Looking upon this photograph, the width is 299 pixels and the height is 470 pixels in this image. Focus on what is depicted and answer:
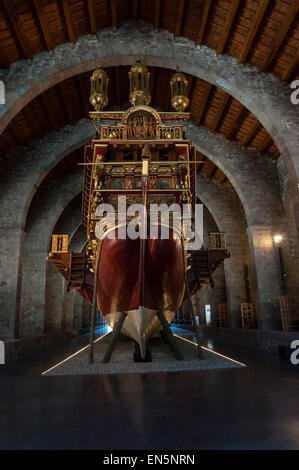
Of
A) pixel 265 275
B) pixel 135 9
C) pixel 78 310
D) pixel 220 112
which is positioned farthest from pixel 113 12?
pixel 78 310

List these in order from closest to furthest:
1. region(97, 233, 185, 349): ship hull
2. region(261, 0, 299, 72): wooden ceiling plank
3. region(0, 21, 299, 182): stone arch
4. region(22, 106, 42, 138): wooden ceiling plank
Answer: region(97, 233, 185, 349): ship hull, region(261, 0, 299, 72): wooden ceiling plank, region(0, 21, 299, 182): stone arch, region(22, 106, 42, 138): wooden ceiling plank

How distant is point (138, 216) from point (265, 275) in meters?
7.21

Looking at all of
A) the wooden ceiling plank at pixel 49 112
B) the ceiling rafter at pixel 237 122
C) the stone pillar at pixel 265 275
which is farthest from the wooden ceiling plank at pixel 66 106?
the stone pillar at pixel 265 275

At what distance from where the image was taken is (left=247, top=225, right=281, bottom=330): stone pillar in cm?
1066

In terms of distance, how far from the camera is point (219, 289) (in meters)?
17.2

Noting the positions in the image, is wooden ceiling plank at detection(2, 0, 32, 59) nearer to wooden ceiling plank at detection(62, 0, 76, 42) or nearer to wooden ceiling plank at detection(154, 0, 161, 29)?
wooden ceiling plank at detection(62, 0, 76, 42)

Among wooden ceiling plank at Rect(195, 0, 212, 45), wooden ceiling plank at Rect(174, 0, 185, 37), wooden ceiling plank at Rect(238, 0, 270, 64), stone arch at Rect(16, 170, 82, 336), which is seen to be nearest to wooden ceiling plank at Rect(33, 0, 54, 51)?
wooden ceiling plank at Rect(174, 0, 185, 37)

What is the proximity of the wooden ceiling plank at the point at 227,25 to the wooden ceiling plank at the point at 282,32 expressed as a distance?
1315 mm

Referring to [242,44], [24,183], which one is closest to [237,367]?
[242,44]

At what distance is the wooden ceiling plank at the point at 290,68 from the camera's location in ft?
26.9

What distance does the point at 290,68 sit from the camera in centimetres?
857

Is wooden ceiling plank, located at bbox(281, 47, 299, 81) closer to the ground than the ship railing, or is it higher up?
higher up

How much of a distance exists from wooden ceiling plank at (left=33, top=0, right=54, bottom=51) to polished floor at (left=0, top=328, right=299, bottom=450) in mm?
9089

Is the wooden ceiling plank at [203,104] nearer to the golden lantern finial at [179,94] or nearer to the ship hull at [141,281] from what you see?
the golden lantern finial at [179,94]
